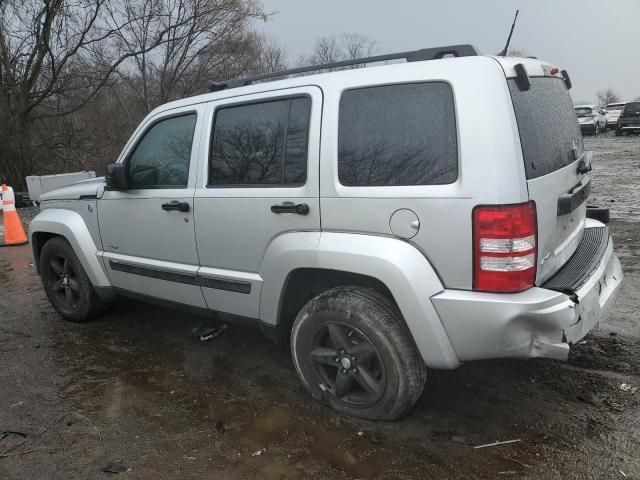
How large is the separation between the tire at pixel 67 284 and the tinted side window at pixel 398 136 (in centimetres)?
289

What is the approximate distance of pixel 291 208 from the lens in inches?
116

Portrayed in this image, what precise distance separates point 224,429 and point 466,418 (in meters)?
1.39

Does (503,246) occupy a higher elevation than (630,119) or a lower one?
higher

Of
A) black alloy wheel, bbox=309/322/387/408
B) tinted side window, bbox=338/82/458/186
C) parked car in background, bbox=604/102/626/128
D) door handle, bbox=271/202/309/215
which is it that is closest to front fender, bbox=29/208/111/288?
door handle, bbox=271/202/309/215

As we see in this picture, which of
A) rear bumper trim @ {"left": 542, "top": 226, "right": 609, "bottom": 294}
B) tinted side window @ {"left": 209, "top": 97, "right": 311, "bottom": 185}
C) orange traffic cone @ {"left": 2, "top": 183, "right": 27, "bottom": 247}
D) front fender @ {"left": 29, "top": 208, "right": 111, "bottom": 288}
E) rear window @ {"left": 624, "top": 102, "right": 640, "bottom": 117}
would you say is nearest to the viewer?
rear bumper trim @ {"left": 542, "top": 226, "right": 609, "bottom": 294}

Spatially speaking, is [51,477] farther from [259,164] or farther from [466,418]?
[466,418]

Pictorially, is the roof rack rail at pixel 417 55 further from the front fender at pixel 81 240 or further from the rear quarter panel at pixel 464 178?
the front fender at pixel 81 240

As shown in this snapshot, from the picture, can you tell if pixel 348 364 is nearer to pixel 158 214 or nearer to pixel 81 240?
pixel 158 214

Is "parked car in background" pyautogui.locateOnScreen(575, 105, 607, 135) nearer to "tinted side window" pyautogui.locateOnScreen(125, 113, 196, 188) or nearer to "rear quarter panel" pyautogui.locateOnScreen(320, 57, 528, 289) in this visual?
"tinted side window" pyautogui.locateOnScreen(125, 113, 196, 188)

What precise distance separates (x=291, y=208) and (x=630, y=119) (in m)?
27.9

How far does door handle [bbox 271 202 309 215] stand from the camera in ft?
9.53

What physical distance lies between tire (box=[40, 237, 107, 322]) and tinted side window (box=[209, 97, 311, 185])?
191 centimetres

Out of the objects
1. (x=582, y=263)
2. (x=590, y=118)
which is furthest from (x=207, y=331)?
(x=590, y=118)

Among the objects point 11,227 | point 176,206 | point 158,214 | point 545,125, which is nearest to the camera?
point 545,125
